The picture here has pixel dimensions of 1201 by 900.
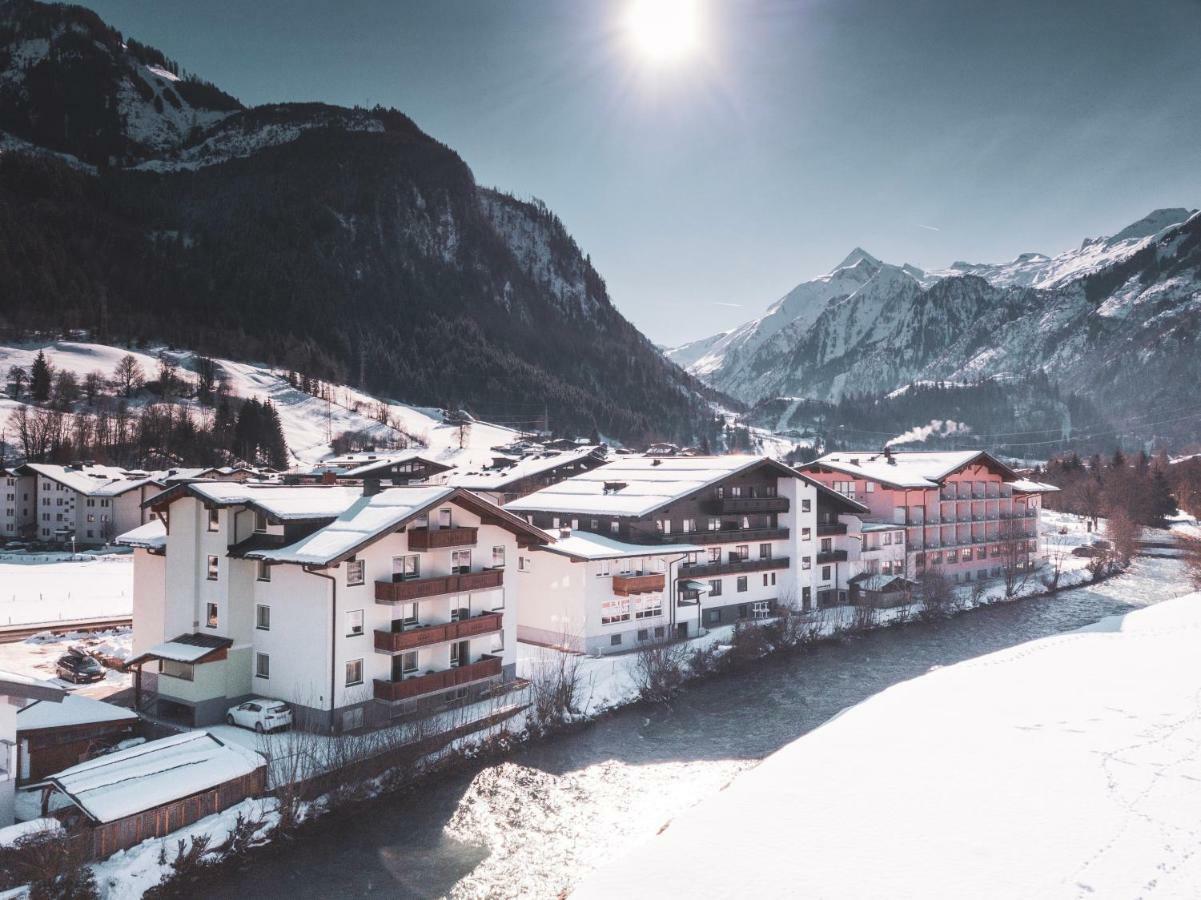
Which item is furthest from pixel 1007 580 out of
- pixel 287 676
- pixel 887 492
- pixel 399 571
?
pixel 287 676

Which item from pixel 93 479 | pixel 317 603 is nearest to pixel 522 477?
pixel 317 603

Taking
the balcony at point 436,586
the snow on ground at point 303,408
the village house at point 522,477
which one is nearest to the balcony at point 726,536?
the balcony at point 436,586

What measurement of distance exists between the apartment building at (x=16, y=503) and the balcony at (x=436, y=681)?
75784 mm

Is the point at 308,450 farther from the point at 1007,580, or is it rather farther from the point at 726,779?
the point at 726,779

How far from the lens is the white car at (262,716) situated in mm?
27766

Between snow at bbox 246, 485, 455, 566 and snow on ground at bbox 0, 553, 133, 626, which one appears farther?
snow on ground at bbox 0, 553, 133, 626

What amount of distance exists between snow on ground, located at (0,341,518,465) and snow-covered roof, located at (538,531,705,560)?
78.6 m

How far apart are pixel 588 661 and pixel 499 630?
7131 millimetres

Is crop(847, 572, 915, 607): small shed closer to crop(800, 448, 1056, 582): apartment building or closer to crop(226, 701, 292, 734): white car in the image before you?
crop(800, 448, 1056, 582): apartment building

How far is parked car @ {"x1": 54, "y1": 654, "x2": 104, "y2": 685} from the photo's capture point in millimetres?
34125

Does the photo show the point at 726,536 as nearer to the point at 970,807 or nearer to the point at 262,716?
the point at 262,716

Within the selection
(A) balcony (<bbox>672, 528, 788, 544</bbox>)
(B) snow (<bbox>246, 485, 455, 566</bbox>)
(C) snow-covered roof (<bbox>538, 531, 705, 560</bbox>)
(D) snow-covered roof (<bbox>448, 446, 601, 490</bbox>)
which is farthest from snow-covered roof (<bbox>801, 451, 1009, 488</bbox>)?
(B) snow (<bbox>246, 485, 455, 566</bbox>)

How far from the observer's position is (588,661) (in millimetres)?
39250

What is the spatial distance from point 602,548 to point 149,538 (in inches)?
873
